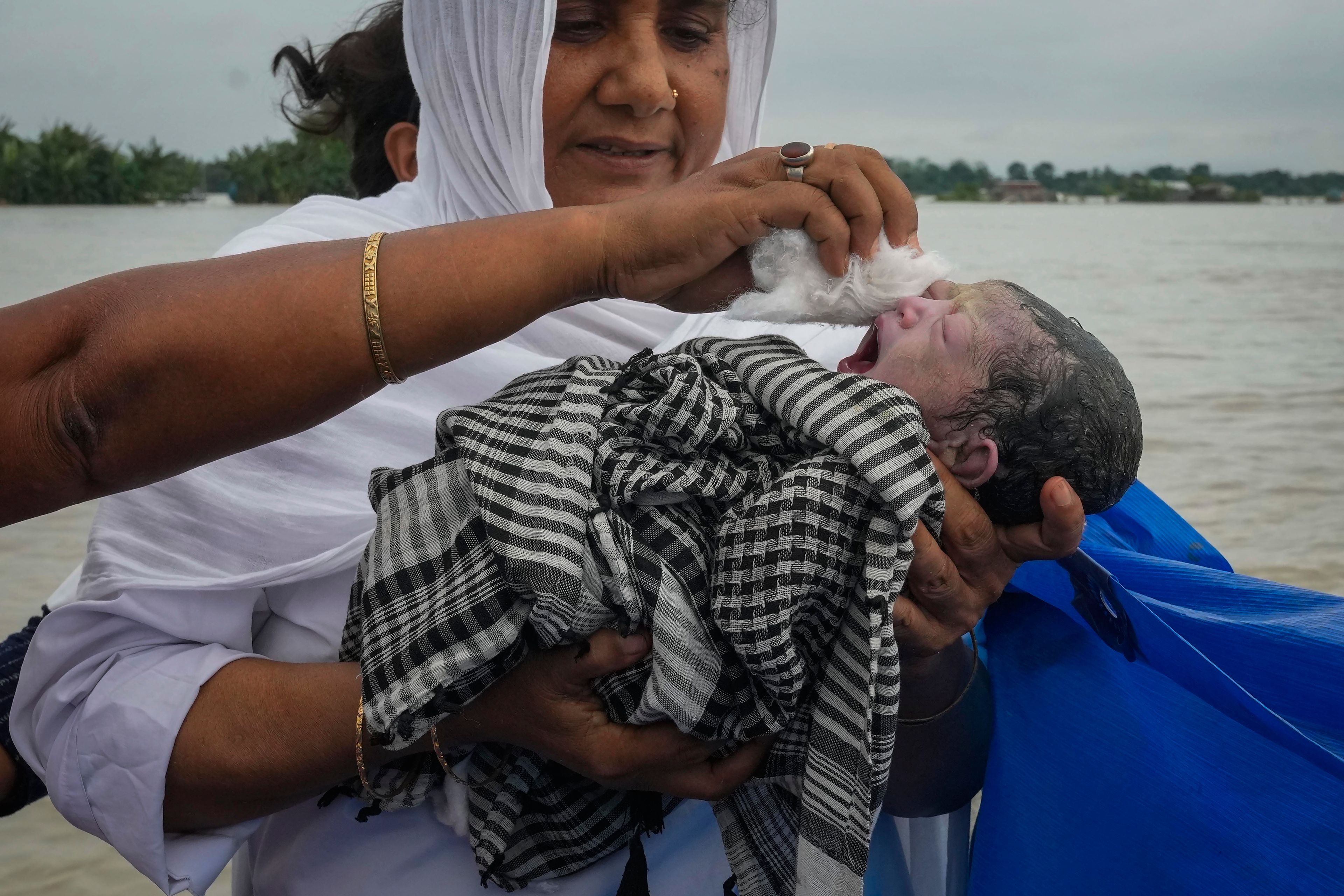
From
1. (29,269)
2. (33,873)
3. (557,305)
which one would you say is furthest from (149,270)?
(29,269)

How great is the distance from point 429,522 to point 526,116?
0.83 m

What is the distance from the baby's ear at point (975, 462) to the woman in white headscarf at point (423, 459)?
83mm

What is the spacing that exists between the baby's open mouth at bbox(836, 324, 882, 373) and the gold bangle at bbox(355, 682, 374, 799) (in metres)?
0.95

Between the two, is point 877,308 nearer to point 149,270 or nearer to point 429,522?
point 429,522

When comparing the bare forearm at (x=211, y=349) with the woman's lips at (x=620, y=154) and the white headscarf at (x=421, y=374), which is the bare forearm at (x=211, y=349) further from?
the woman's lips at (x=620, y=154)

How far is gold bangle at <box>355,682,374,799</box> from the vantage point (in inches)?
58.7

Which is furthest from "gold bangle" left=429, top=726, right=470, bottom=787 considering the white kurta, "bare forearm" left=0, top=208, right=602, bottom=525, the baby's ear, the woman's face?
the woman's face

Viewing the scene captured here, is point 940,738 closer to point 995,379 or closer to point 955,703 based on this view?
point 955,703

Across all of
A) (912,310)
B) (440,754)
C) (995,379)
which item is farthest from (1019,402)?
(440,754)

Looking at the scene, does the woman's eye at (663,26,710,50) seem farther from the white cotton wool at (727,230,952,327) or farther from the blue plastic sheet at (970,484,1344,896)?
the blue plastic sheet at (970,484,1344,896)

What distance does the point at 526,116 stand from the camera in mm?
1905

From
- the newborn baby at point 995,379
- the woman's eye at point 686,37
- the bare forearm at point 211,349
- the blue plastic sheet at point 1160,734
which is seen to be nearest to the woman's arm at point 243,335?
the bare forearm at point 211,349

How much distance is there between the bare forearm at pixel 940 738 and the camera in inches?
67.8

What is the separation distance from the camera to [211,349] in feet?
3.83
